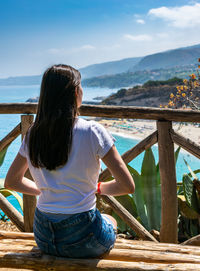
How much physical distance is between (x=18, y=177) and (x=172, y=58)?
3701 centimetres

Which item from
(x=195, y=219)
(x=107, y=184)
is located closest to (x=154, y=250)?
(x=107, y=184)

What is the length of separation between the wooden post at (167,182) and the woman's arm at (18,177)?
978mm

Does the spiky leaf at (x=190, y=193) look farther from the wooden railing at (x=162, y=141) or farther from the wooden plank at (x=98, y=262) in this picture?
the wooden plank at (x=98, y=262)

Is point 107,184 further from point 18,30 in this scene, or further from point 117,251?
point 18,30

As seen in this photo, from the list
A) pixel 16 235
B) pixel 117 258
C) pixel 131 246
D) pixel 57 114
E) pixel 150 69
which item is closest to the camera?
pixel 57 114

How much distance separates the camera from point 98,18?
39.4 m

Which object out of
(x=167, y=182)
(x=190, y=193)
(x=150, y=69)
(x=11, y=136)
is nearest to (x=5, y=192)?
(x=11, y=136)

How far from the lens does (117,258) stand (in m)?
1.31

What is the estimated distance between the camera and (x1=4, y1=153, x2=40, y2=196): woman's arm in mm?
1241

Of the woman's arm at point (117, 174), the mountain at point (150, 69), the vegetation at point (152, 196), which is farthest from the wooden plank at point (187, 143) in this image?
the mountain at point (150, 69)

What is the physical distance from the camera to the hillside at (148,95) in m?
15.0

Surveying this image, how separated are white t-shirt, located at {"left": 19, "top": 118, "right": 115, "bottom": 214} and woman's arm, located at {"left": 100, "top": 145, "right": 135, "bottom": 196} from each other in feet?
0.09

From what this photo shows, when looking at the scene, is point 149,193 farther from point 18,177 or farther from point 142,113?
point 18,177

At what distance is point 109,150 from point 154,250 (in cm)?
64
